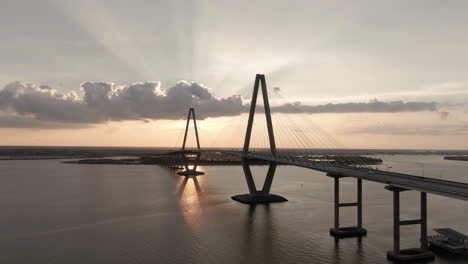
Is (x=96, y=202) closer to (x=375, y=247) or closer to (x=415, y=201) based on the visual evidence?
(x=375, y=247)

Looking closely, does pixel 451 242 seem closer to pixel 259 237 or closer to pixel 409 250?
pixel 409 250

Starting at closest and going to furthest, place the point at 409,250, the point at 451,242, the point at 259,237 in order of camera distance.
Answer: the point at 409,250 → the point at 451,242 → the point at 259,237

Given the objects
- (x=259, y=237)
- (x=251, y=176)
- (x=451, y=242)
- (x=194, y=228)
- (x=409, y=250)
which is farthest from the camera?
(x=251, y=176)

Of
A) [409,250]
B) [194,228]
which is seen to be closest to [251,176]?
[194,228]

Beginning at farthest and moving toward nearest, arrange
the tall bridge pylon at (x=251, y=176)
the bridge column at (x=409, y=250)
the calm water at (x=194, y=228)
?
the tall bridge pylon at (x=251, y=176), the calm water at (x=194, y=228), the bridge column at (x=409, y=250)

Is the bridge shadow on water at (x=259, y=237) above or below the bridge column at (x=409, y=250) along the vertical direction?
below

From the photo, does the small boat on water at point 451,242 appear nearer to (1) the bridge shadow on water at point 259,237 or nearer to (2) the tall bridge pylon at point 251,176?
(1) the bridge shadow on water at point 259,237

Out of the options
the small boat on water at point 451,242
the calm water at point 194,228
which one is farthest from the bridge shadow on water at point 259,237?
the small boat on water at point 451,242

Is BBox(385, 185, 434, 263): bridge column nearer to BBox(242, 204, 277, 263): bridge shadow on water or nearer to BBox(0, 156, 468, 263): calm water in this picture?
BBox(0, 156, 468, 263): calm water

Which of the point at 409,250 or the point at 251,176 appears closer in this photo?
the point at 409,250
